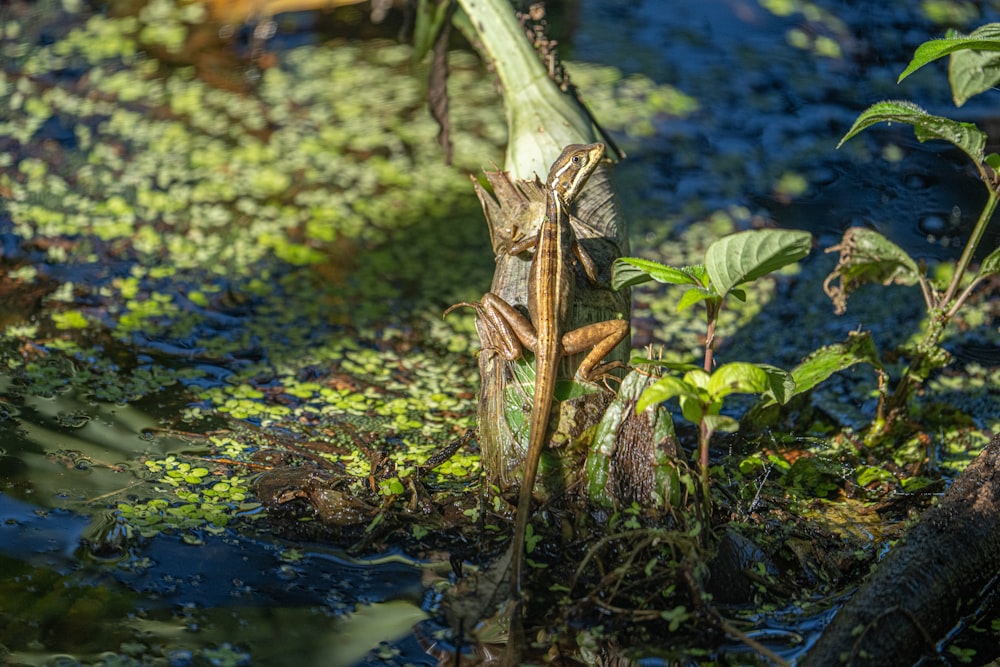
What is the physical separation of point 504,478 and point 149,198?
3447mm

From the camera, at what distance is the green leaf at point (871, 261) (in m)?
3.29

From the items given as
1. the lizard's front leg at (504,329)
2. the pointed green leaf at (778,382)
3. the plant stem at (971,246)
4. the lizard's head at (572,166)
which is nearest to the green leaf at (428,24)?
the lizard's head at (572,166)

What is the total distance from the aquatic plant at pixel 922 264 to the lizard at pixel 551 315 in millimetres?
880

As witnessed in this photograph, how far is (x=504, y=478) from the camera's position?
2.88 meters

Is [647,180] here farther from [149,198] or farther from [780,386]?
[780,386]

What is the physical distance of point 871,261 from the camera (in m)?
3.36

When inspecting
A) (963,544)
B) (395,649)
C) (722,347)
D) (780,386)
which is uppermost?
(780,386)

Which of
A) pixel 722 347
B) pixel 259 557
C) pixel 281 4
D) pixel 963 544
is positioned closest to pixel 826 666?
pixel 963 544

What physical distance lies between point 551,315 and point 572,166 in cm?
58

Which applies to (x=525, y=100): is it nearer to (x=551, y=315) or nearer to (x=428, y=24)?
(x=551, y=315)

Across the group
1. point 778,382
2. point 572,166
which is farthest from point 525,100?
point 778,382

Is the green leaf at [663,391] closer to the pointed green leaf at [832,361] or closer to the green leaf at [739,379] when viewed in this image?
the green leaf at [739,379]

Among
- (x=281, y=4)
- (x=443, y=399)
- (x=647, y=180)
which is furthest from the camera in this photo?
(x=281, y=4)

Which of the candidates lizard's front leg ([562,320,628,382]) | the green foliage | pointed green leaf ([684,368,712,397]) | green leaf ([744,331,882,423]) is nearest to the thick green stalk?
lizard's front leg ([562,320,628,382])
